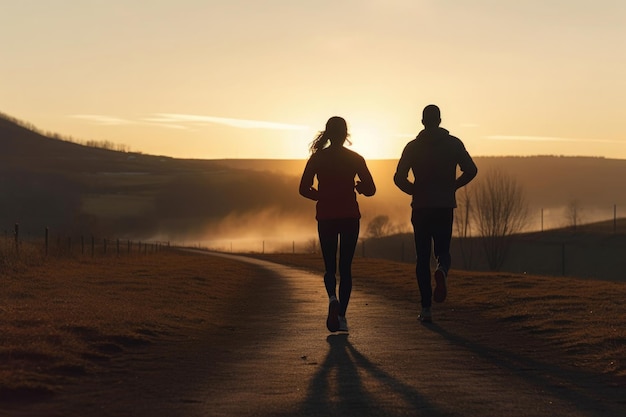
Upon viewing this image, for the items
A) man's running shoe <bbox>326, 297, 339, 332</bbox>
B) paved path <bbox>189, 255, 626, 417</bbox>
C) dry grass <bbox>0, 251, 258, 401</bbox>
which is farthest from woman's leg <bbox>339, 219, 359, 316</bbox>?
dry grass <bbox>0, 251, 258, 401</bbox>

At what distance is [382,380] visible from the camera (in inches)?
338

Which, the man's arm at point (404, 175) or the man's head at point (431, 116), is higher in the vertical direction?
the man's head at point (431, 116)

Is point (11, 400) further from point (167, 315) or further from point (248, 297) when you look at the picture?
point (248, 297)

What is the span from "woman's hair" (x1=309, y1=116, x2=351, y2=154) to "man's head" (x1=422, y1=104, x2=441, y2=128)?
1166 mm

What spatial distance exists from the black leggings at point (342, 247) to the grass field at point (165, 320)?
1.61 metres

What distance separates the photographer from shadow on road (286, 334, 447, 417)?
Answer: 723 cm

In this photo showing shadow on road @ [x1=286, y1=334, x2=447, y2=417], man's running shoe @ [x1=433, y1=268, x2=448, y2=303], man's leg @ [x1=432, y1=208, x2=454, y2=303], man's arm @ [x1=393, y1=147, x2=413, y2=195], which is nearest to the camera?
shadow on road @ [x1=286, y1=334, x2=447, y2=417]

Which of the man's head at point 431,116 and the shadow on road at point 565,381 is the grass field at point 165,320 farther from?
the man's head at point 431,116

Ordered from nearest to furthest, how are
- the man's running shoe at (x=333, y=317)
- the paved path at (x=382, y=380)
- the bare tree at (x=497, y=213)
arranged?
the paved path at (x=382, y=380) < the man's running shoe at (x=333, y=317) < the bare tree at (x=497, y=213)

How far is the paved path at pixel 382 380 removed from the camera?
7379 mm

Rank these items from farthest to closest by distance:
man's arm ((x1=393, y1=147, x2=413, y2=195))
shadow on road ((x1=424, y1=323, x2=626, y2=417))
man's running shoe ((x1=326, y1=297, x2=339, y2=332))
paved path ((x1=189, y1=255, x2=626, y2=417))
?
man's arm ((x1=393, y1=147, x2=413, y2=195)), man's running shoe ((x1=326, y1=297, x2=339, y2=332)), shadow on road ((x1=424, y1=323, x2=626, y2=417)), paved path ((x1=189, y1=255, x2=626, y2=417))

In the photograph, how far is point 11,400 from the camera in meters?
7.66

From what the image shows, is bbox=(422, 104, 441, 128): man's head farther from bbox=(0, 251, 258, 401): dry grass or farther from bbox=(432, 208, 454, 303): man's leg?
bbox=(0, 251, 258, 401): dry grass

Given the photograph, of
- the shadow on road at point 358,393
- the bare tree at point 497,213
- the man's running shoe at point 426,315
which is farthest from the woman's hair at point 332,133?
the bare tree at point 497,213
